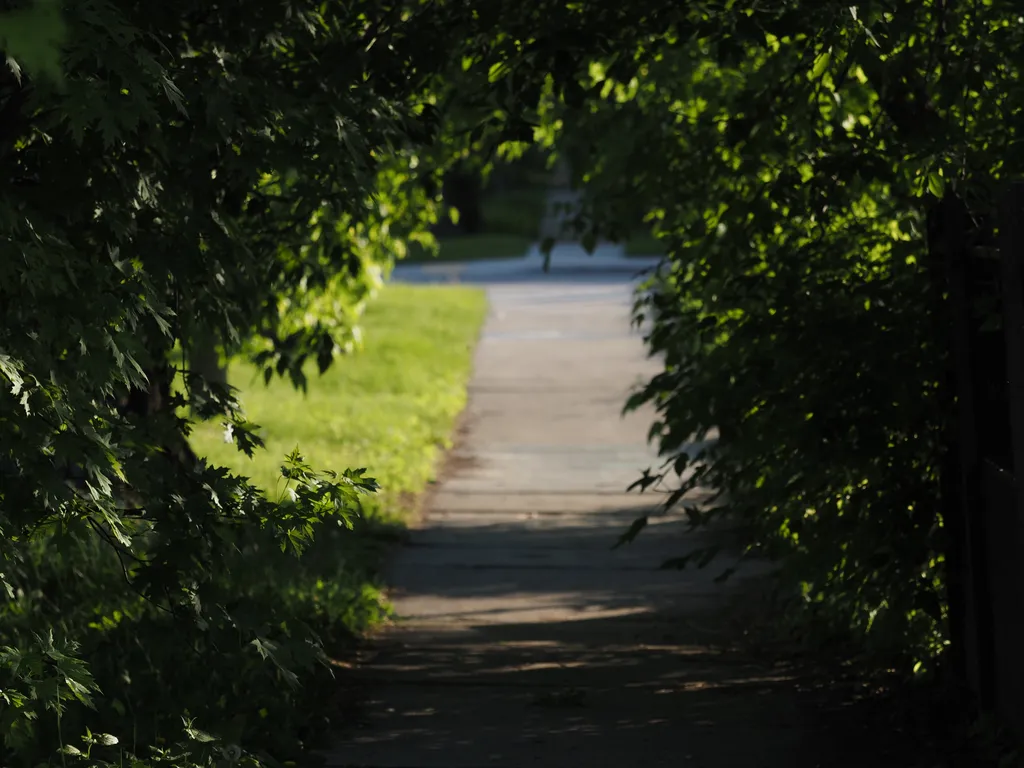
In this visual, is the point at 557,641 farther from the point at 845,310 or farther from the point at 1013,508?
the point at 1013,508

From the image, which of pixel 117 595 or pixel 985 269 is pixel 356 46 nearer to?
pixel 985 269

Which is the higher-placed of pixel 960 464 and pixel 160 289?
pixel 160 289

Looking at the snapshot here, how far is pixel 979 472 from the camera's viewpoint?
5.49m

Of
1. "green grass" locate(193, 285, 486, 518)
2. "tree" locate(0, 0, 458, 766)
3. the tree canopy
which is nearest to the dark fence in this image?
the tree canopy

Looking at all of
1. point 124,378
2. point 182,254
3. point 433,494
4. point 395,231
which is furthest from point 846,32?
point 433,494

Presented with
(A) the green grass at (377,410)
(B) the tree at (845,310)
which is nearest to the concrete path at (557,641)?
(A) the green grass at (377,410)

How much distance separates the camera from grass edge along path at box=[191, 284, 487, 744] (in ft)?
24.8

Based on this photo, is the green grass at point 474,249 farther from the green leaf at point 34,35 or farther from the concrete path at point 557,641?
the green leaf at point 34,35

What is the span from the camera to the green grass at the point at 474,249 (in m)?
45.4

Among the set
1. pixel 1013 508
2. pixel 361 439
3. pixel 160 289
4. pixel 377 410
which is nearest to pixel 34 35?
pixel 160 289

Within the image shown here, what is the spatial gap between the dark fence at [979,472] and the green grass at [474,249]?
3802 cm

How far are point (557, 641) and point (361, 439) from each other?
20.3ft

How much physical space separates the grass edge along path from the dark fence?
2.27 metres

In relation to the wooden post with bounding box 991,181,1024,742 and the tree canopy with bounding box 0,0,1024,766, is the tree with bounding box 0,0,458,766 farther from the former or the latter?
the wooden post with bounding box 991,181,1024,742
